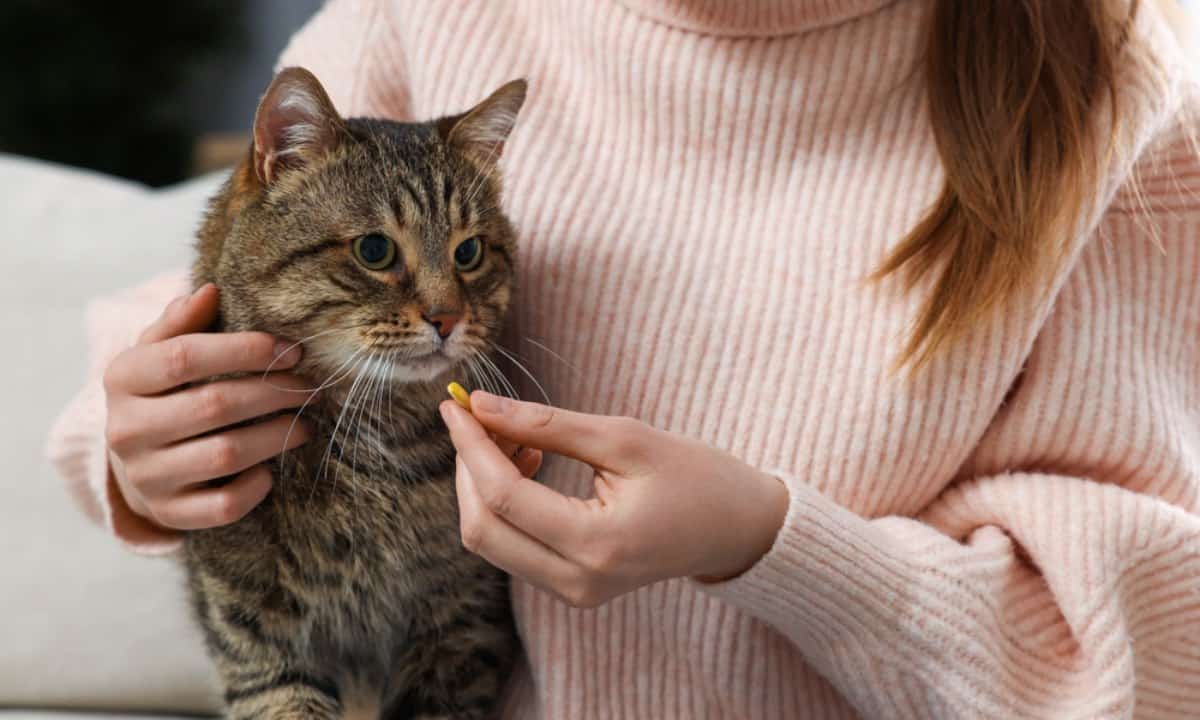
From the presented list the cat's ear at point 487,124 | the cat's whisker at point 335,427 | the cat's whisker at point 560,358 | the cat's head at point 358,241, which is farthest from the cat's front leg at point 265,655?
the cat's ear at point 487,124

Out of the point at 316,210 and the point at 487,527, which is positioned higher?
the point at 316,210

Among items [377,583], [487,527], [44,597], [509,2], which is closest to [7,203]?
[44,597]

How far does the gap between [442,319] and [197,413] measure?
22 cm

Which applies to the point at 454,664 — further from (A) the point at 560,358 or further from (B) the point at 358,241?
(B) the point at 358,241

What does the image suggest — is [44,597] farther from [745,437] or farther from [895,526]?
[895,526]

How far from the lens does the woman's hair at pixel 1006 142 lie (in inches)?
38.8

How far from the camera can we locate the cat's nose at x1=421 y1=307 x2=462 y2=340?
929 millimetres

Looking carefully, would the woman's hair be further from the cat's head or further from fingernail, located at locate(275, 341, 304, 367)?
fingernail, located at locate(275, 341, 304, 367)

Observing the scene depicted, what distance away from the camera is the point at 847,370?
40.5 inches

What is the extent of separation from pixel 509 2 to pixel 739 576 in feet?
2.17

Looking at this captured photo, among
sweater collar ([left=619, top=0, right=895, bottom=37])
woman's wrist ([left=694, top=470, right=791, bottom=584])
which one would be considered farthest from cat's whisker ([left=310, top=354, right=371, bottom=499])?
sweater collar ([left=619, top=0, right=895, bottom=37])

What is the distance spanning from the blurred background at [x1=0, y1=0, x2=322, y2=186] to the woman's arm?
7.84 ft

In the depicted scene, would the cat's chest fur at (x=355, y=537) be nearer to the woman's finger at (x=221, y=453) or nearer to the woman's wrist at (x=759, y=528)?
the woman's finger at (x=221, y=453)

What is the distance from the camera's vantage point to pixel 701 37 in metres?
1.10
